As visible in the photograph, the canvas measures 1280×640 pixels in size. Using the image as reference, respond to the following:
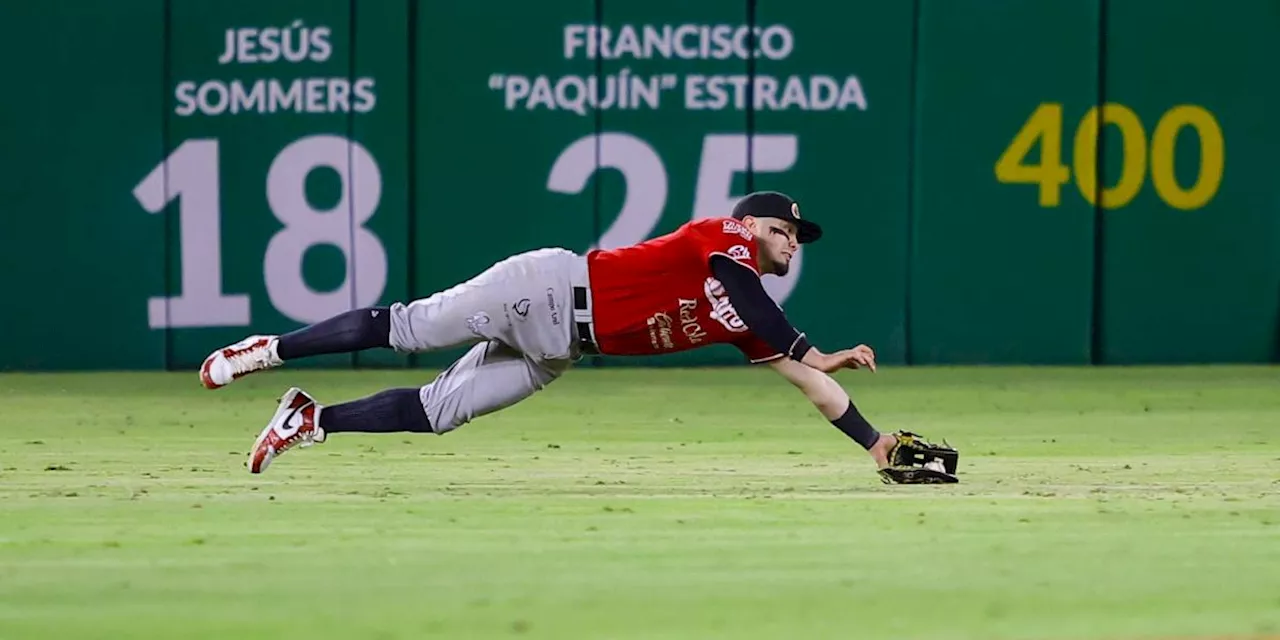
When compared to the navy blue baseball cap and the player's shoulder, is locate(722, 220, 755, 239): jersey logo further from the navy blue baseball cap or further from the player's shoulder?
the navy blue baseball cap

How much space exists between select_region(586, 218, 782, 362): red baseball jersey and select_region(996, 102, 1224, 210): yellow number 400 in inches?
329

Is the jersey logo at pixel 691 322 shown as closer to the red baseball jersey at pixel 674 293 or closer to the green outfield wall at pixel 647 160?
the red baseball jersey at pixel 674 293

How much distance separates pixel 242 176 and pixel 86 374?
1.77 meters

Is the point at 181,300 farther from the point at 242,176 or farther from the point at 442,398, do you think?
the point at 442,398

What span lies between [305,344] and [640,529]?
197cm

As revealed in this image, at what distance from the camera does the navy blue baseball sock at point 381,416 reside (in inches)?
364

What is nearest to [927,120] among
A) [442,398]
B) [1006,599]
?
[442,398]

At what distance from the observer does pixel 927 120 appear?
55.6 feet

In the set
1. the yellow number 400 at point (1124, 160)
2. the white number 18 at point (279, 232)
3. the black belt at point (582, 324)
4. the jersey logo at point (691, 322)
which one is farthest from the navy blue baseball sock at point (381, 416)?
the yellow number 400 at point (1124, 160)

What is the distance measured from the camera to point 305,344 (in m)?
9.06

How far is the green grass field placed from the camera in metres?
5.95

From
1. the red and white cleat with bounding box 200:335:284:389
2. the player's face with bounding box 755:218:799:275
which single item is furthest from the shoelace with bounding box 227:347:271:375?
the player's face with bounding box 755:218:799:275

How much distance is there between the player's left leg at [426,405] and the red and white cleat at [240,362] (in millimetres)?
226

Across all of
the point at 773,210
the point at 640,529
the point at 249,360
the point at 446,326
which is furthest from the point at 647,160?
the point at 640,529
